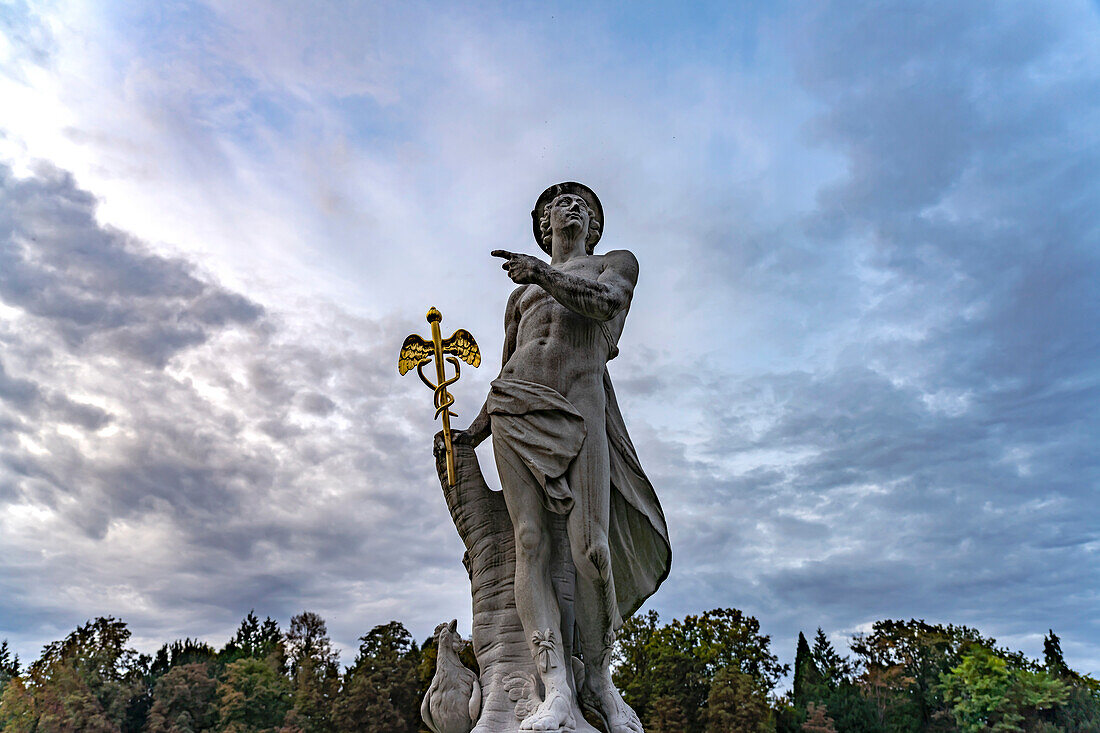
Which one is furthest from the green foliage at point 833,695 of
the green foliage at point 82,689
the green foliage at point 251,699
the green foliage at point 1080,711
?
the green foliage at point 82,689

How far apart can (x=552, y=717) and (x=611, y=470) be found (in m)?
1.60

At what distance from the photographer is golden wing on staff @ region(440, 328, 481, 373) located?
239 inches

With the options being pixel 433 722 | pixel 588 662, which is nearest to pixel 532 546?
pixel 588 662

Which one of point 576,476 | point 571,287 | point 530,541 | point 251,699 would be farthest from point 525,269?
point 251,699

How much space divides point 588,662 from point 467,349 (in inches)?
88.2

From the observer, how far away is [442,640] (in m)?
5.67

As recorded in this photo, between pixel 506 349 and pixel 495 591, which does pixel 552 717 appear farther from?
pixel 506 349

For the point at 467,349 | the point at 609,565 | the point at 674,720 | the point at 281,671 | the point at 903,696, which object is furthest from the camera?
the point at 281,671

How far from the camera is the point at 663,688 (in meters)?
19.8

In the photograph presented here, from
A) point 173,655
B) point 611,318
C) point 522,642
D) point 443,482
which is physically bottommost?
point 522,642

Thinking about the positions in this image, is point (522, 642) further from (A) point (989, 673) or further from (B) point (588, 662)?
(A) point (989, 673)

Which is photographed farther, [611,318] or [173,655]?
[173,655]

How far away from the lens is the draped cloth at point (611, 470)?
5383 millimetres

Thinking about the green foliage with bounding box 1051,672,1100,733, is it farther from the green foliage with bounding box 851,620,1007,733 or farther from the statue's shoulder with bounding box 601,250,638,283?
the statue's shoulder with bounding box 601,250,638,283
